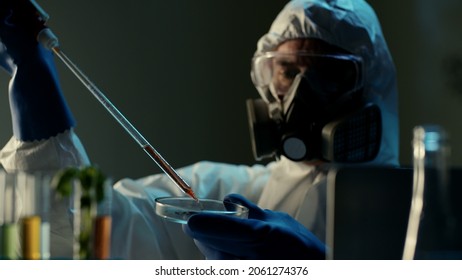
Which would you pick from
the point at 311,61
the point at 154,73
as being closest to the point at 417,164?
the point at 311,61

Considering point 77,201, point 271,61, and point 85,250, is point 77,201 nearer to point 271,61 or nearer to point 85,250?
point 85,250

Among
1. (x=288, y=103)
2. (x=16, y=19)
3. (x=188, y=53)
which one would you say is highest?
(x=16, y=19)

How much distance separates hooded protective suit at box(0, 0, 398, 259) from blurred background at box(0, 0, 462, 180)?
7 cm

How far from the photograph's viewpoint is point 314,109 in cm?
138

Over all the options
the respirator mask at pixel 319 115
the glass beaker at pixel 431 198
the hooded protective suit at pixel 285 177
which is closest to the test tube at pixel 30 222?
the glass beaker at pixel 431 198

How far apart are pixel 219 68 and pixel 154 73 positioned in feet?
0.61

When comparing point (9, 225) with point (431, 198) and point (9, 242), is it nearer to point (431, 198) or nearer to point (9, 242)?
point (9, 242)

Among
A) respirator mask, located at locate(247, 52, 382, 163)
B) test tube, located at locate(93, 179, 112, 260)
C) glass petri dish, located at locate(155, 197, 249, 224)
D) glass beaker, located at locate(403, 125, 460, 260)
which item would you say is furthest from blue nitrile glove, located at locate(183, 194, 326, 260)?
respirator mask, located at locate(247, 52, 382, 163)

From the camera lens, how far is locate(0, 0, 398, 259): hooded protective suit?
4.36 feet

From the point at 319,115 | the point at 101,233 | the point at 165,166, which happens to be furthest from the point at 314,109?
the point at 101,233

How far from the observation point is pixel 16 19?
3.36 ft

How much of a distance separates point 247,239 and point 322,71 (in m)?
0.65

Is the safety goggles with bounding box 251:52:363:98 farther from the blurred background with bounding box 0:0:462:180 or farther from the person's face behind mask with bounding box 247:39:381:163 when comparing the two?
the blurred background with bounding box 0:0:462:180
